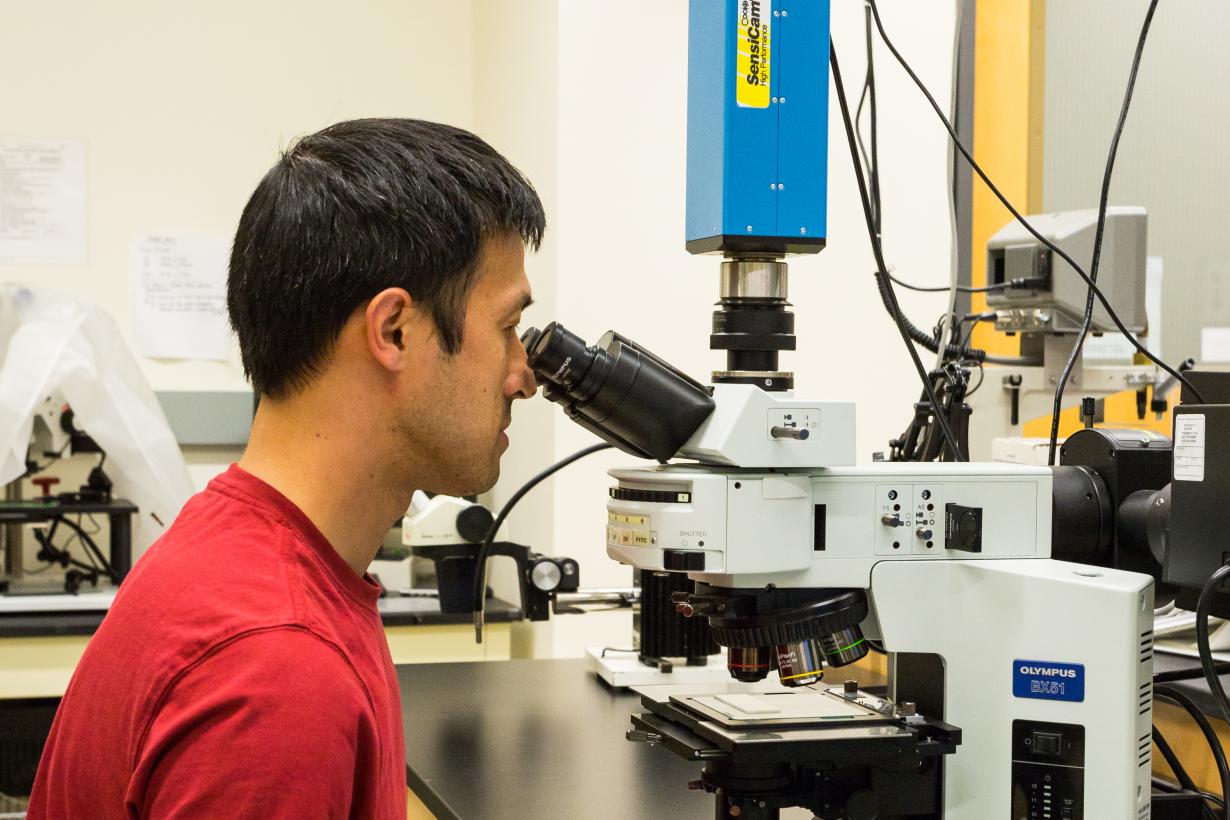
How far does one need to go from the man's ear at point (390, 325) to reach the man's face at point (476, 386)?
2cm

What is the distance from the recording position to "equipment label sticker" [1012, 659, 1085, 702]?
3.25 feet

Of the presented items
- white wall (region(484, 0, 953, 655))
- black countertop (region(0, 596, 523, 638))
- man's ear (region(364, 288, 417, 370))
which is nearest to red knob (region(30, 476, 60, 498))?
black countertop (region(0, 596, 523, 638))

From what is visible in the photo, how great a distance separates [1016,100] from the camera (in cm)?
309

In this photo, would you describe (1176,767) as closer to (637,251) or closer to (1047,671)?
(1047,671)

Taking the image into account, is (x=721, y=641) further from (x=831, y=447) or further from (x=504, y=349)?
(x=504, y=349)

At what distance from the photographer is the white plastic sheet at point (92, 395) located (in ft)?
8.31

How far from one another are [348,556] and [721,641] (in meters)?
0.31

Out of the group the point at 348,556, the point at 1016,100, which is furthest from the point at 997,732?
the point at 1016,100

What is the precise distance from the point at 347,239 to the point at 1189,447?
2.27ft

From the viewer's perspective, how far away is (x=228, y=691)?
701 millimetres

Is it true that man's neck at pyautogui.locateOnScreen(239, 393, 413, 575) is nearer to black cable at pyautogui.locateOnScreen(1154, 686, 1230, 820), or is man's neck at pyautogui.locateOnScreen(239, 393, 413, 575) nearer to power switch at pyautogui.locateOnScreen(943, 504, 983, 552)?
power switch at pyautogui.locateOnScreen(943, 504, 983, 552)

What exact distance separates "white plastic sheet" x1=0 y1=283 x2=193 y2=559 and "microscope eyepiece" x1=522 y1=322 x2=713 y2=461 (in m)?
1.78

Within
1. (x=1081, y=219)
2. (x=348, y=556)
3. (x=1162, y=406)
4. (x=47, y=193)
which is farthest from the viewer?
(x=47, y=193)

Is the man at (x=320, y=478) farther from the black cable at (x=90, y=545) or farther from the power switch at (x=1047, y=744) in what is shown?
the black cable at (x=90, y=545)
